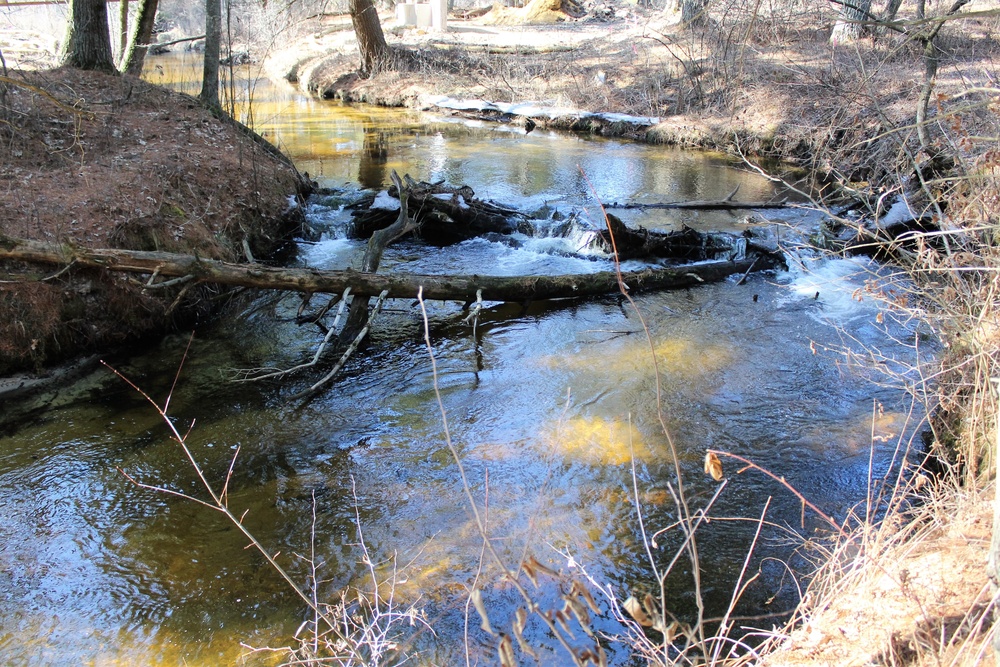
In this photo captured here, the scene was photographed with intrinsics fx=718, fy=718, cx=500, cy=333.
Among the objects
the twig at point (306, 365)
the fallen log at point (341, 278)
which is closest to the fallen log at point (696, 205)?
the fallen log at point (341, 278)

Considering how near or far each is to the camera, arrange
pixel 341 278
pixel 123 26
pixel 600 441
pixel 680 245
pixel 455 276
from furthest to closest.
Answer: pixel 123 26 < pixel 680 245 < pixel 455 276 < pixel 341 278 < pixel 600 441

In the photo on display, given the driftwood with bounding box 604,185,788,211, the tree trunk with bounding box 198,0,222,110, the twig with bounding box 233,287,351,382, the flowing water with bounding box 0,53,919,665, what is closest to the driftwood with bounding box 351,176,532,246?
the flowing water with bounding box 0,53,919,665

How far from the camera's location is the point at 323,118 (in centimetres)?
1961

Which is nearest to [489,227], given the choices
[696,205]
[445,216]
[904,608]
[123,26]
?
[445,216]

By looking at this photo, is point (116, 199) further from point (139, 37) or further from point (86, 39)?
point (139, 37)

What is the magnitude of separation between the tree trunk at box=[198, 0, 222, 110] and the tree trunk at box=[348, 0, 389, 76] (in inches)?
462

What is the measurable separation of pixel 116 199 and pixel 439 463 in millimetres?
5136

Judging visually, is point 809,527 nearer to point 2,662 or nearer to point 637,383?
point 637,383

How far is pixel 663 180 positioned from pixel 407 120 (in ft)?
29.1

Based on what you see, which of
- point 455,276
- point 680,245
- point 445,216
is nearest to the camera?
point 455,276

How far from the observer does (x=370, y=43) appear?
2350 centimetres

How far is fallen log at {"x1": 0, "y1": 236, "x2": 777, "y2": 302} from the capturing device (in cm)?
642

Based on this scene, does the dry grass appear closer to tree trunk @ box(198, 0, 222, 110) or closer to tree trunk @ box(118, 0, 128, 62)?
tree trunk @ box(198, 0, 222, 110)

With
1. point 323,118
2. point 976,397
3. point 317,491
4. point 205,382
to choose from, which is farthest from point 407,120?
point 976,397
